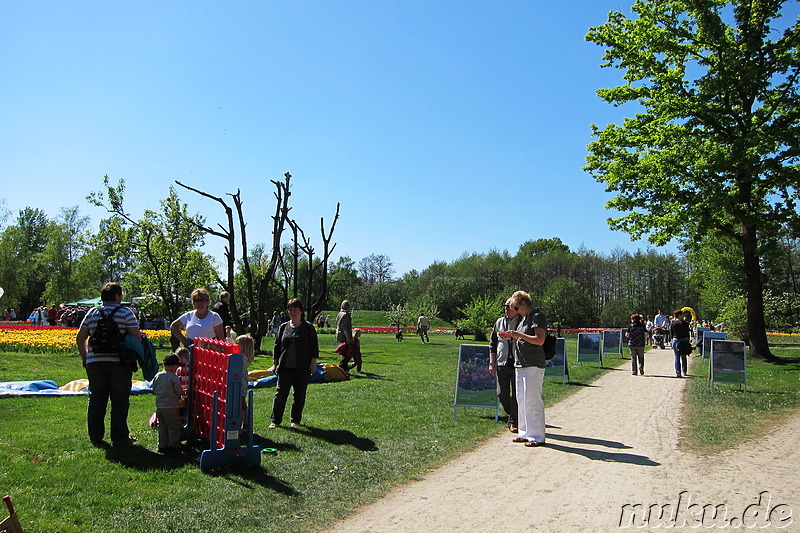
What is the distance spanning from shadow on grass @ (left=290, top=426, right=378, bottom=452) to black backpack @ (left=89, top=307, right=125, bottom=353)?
2.62m

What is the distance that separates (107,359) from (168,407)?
821 millimetres

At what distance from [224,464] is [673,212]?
20578mm

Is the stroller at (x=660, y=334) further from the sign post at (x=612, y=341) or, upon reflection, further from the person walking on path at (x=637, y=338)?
the person walking on path at (x=637, y=338)

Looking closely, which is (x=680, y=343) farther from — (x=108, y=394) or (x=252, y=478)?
(x=108, y=394)

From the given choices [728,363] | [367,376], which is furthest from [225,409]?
[728,363]

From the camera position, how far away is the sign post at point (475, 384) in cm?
945

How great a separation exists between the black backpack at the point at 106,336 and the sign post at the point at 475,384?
4.93 m

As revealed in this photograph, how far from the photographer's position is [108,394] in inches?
267

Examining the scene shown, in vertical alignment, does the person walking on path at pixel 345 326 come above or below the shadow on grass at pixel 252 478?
above

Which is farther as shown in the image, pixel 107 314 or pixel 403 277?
pixel 403 277

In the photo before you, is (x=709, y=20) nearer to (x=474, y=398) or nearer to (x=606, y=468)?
(x=474, y=398)

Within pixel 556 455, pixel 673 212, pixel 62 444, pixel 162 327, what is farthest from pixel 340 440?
pixel 162 327

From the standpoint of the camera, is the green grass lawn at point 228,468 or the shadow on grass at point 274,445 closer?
the green grass lawn at point 228,468

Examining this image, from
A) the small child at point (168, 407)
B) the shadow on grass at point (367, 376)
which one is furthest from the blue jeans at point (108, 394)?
the shadow on grass at point (367, 376)
